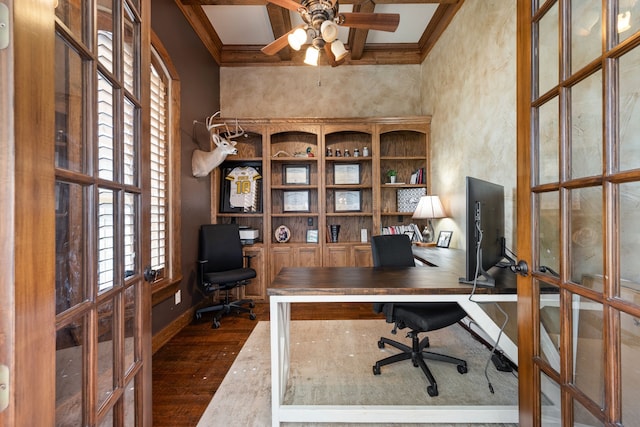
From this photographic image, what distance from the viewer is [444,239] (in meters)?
3.45

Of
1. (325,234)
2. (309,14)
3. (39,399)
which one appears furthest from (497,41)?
(39,399)

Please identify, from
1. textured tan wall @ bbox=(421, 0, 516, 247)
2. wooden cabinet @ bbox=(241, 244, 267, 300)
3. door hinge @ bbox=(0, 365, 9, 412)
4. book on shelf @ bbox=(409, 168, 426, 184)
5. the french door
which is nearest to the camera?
door hinge @ bbox=(0, 365, 9, 412)

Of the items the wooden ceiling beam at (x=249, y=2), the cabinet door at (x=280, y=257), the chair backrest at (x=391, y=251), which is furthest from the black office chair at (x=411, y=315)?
the wooden ceiling beam at (x=249, y=2)

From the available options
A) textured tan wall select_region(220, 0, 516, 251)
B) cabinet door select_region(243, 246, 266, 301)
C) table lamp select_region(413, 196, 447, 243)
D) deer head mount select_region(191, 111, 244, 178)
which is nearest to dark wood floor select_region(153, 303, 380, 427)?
cabinet door select_region(243, 246, 266, 301)

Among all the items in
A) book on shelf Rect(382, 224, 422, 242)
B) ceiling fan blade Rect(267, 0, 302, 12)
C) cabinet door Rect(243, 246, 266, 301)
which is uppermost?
ceiling fan blade Rect(267, 0, 302, 12)

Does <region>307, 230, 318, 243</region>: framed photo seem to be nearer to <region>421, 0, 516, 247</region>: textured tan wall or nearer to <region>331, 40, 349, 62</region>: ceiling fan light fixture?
<region>421, 0, 516, 247</region>: textured tan wall

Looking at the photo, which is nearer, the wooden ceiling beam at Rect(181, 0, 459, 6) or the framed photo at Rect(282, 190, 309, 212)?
the wooden ceiling beam at Rect(181, 0, 459, 6)

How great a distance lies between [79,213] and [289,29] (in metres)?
3.59

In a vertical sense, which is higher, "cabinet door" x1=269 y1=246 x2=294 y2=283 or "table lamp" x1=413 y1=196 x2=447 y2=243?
"table lamp" x1=413 y1=196 x2=447 y2=243

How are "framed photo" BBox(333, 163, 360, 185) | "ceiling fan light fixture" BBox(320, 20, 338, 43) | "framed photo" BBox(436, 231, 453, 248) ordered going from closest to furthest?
"ceiling fan light fixture" BBox(320, 20, 338, 43), "framed photo" BBox(436, 231, 453, 248), "framed photo" BBox(333, 163, 360, 185)

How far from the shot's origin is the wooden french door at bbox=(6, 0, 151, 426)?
56 cm

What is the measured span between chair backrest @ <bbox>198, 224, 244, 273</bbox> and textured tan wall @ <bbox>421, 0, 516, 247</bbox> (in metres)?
2.50

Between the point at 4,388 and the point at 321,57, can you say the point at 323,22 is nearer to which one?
the point at 321,57

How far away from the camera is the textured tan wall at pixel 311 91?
4.32 m
